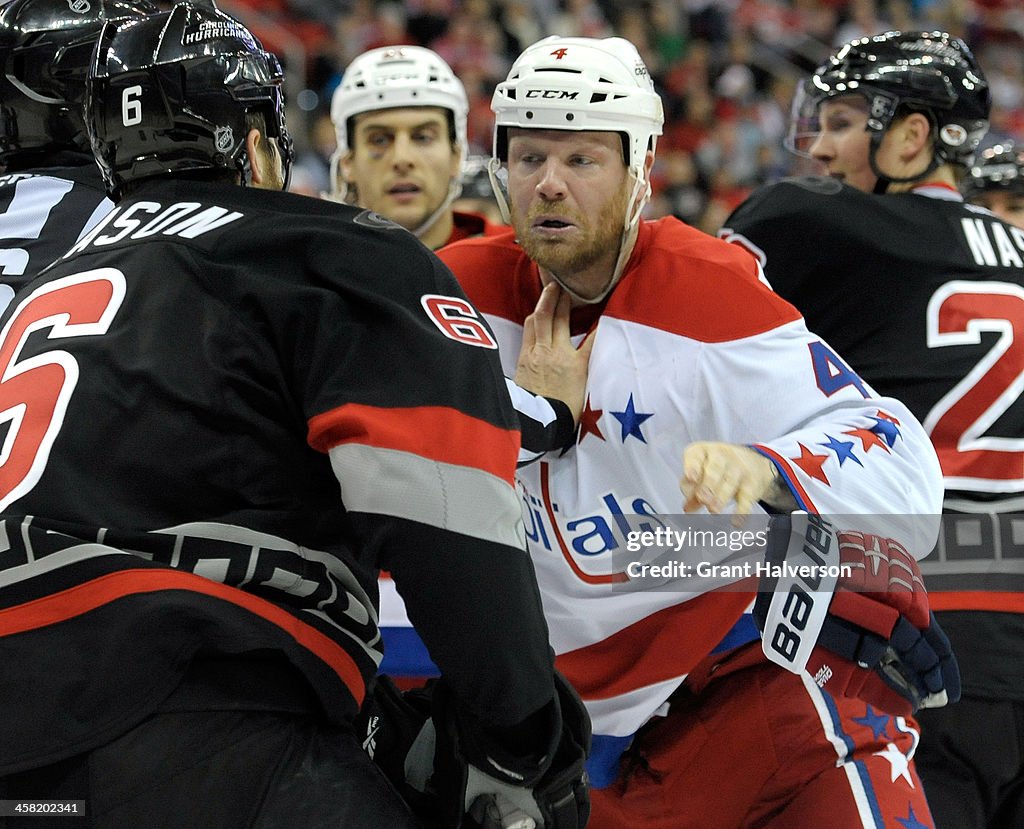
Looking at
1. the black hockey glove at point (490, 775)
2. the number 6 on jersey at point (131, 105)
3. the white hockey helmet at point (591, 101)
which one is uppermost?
the number 6 on jersey at point (131, 105)

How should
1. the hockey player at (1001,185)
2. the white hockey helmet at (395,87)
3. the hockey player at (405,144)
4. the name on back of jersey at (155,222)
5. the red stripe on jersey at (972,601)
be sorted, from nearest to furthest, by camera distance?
the name on back of jersey at (155,222) → the red stripe on jersey at (972,601) → the hockey player at (405,144) → the white hockey helmet at (395,87) → the hockey player at (1001,185)

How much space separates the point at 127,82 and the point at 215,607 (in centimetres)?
90

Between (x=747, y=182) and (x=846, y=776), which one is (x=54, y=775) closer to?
(x=846, y=776)

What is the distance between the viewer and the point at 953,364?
142 inches

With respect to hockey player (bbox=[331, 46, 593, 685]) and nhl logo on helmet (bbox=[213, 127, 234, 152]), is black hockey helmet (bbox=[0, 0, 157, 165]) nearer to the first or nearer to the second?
nhl logo on helmet (bbox=[213, 127, 234, 152])

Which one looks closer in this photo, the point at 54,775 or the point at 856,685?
the point at 54,775

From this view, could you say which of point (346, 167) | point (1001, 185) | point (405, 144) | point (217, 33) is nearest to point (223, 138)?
point (217, 33)

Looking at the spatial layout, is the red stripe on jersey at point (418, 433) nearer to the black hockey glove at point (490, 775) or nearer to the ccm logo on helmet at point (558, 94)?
the black hockey glove at point (490, 775)

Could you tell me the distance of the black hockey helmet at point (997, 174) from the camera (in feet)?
17.9

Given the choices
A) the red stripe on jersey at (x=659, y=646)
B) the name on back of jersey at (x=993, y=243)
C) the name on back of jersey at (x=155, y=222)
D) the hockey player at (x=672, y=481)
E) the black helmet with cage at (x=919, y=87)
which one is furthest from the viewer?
the black helmet with cage at (x=919, y=87)

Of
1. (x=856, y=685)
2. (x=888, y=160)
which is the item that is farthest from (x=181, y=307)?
(x=888, y=160)

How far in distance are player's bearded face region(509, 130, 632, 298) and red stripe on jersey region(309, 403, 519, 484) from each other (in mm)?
1174

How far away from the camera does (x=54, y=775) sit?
1884 mm

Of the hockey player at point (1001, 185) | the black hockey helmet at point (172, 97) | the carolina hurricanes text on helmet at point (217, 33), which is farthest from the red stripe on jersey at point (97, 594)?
the hockey player at point (1001, 185)
